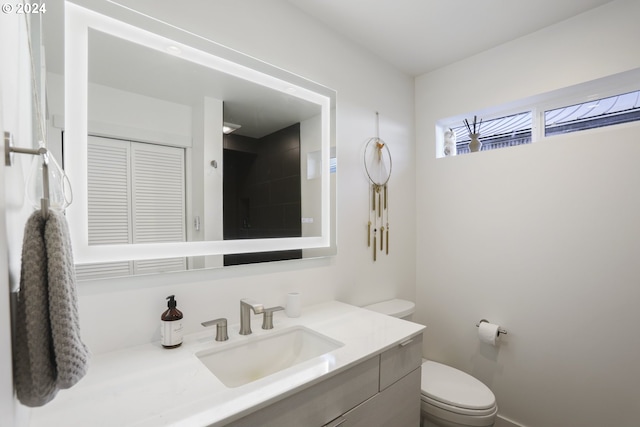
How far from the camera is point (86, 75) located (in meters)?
1.01

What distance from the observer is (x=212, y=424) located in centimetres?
68

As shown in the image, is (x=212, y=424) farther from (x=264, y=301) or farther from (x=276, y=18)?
(x=276, y=18)

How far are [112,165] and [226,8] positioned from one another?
2.81 feet

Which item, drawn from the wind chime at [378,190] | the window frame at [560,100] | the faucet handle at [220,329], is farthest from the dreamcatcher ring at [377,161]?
the faucet handle at [220,329]

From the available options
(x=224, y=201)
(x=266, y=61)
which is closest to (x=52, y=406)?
(x=224, y=201)

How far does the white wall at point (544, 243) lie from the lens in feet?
5.01

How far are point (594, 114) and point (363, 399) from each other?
2.01m

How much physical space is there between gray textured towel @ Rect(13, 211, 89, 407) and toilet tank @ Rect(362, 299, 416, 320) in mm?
1680

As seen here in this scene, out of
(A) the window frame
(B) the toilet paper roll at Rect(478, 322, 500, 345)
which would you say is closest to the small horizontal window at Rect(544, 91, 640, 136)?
(A) the window frame

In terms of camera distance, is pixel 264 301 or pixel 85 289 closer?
pixel 85 289

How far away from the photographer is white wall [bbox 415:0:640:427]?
1526 mm

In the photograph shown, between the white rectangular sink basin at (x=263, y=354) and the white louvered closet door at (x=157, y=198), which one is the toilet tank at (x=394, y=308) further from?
the white louvered closet door at (x=157, y=198)

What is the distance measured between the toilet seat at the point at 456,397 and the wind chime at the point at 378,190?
0.79 m

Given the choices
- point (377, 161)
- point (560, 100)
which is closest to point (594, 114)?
point (560, 100)
